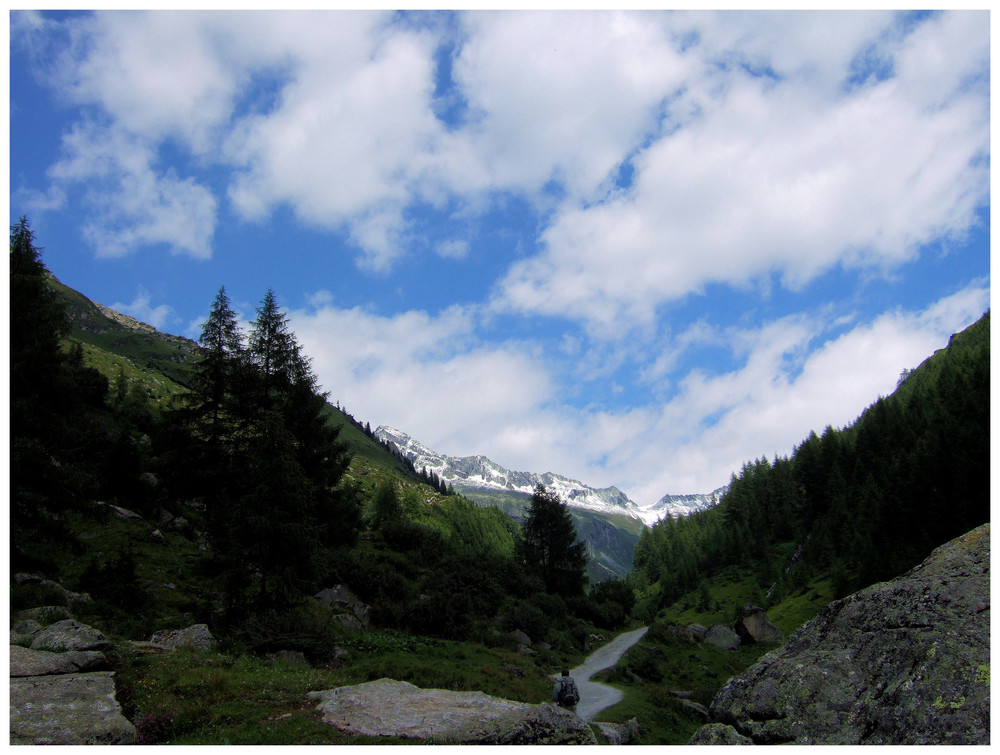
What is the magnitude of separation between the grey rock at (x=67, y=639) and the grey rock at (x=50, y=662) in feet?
1.42

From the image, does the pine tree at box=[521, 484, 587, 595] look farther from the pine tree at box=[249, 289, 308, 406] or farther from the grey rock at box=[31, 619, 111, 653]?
the grey rock at box=[31, 619, 111, 653]

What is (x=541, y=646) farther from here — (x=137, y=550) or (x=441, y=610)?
(x=137, y=550)

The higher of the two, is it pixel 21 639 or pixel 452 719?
pixel 21 639

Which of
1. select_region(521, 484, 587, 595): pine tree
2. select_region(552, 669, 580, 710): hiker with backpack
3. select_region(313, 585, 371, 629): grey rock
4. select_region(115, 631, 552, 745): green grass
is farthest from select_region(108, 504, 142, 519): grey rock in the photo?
select_region(521, 484, 587, 595): pine tree

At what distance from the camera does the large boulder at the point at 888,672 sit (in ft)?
17.4

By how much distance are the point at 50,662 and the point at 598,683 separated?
26.9 meters

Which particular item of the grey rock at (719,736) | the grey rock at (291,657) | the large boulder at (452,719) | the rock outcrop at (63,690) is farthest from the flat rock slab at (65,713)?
the grey rock at (719,736)

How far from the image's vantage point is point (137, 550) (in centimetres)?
2783

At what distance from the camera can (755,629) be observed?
4522 cm

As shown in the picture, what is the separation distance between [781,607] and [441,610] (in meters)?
62.8

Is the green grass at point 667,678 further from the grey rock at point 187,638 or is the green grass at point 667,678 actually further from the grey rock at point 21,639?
the grey rock at point 21,639

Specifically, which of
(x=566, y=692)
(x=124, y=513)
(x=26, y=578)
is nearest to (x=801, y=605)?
(x=566, y=692)

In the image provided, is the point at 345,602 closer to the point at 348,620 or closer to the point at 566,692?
the point at 348,620

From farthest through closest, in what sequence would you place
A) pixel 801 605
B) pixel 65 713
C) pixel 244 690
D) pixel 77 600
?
1. pixel 801 605
2. pixel 77 600
3. pixel 244 690
4. pixel 65 713
